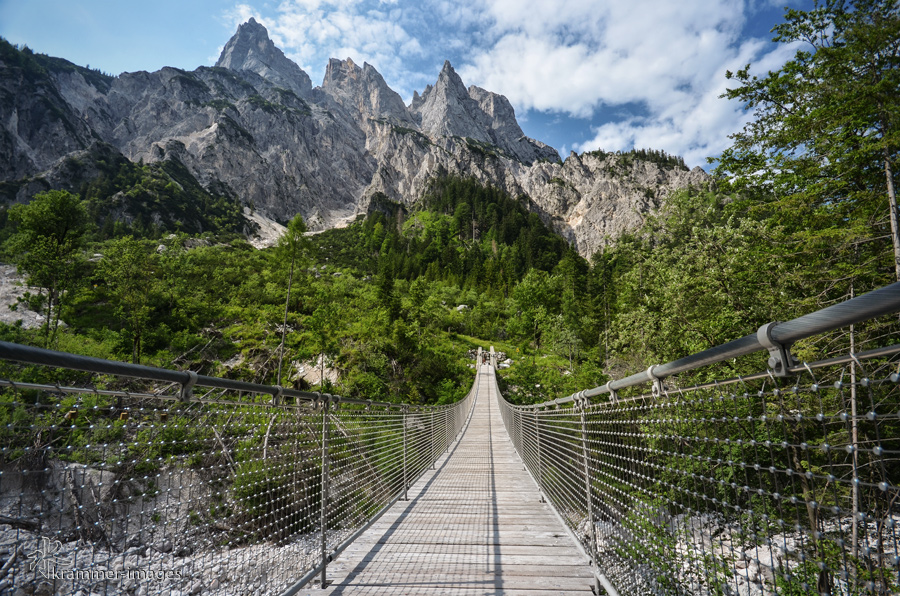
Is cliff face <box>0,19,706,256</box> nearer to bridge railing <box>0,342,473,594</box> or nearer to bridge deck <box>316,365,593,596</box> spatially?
bridge deck <box>316,365,593,596</box>

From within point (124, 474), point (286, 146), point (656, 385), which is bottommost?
point (124, 474)

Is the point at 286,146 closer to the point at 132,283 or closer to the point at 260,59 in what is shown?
the point at 260,59

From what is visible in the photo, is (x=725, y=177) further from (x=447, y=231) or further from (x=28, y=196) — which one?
(x=28, y=196)

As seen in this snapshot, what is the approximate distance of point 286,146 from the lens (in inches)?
3775

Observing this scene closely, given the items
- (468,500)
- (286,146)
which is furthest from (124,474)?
(286,146)

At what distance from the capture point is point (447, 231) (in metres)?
75.9

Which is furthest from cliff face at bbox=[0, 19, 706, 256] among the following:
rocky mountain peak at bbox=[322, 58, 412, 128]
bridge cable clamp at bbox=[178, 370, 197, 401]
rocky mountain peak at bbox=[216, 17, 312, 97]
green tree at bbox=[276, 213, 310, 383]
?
bridge cable clamp at bbox=[178, 370, 197, 401]

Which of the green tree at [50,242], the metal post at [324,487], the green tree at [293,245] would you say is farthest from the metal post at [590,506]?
the green tree at [50,242]

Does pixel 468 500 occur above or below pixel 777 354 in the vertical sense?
below

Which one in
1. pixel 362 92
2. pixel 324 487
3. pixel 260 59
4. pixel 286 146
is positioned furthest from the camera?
pixel 260 59

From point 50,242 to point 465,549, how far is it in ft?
78.4

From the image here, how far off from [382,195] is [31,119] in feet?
214

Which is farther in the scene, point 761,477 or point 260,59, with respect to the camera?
point 260,59

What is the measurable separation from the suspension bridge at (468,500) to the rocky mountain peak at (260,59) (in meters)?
153
